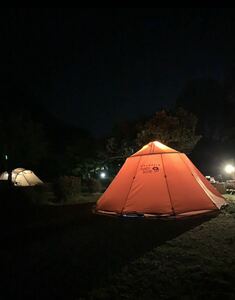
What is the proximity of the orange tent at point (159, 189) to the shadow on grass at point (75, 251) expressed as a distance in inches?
11.6

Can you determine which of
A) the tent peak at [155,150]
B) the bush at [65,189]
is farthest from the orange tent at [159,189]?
the bush at [65,189]

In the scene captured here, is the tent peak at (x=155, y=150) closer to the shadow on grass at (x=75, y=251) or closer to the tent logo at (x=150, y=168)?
the tent logo at (x=150, y=168)

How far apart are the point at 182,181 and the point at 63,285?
13.5 ft

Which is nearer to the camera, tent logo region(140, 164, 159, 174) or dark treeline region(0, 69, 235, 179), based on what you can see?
tent logo region(140, 164, 159, 174)

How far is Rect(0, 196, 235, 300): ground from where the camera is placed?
3.43 meters

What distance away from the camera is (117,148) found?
20.9m

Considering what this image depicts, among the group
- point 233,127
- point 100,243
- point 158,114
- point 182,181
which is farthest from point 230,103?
point 100,243

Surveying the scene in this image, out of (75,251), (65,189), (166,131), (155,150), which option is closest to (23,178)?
(65,189)

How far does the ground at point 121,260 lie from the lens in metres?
3.43

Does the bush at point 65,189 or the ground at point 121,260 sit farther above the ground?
the bush at point 65,189

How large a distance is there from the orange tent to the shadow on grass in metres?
0.29

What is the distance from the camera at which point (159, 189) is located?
22.9 feet

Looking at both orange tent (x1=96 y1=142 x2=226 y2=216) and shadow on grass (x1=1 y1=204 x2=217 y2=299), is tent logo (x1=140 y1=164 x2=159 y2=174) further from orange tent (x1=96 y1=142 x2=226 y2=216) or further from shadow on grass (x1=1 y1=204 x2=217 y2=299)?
shadow on grass (x1=1 y1=204 x2=217 y2=299)

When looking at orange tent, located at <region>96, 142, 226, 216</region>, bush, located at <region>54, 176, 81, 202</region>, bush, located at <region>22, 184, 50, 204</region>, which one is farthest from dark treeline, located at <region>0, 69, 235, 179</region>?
orange tent, located at <region>96, 142, 226, 216</region>
